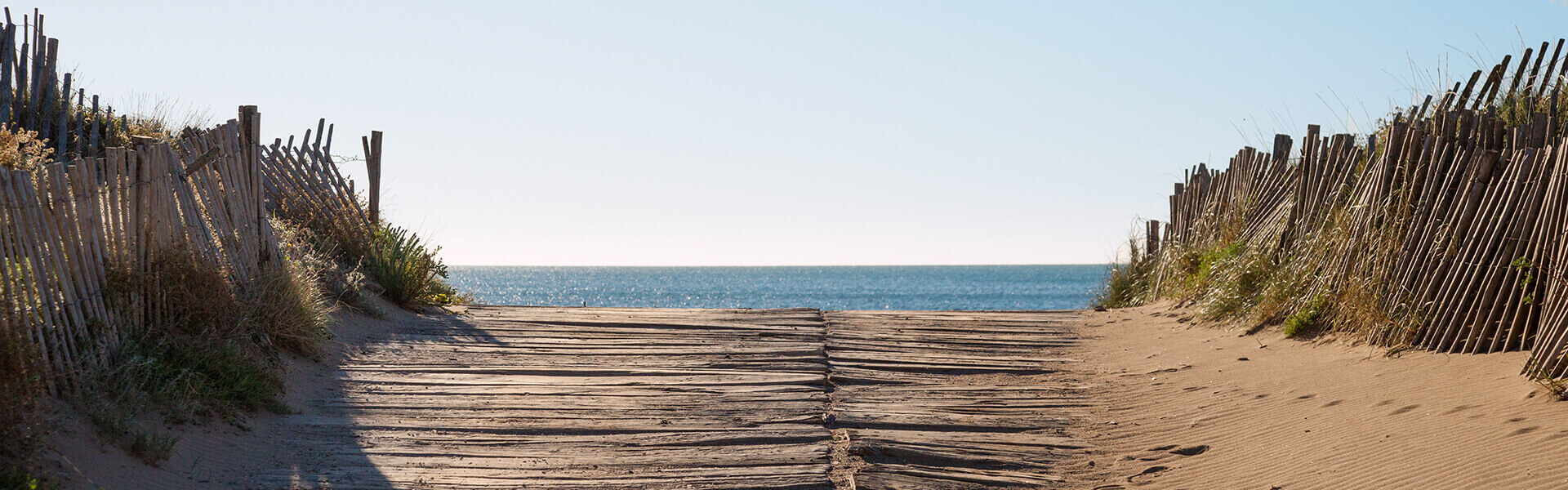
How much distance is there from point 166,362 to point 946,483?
3464 millimetres

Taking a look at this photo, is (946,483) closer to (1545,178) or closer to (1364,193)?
(1545,178)

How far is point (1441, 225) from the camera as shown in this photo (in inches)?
226

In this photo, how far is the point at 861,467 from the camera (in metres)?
4.39

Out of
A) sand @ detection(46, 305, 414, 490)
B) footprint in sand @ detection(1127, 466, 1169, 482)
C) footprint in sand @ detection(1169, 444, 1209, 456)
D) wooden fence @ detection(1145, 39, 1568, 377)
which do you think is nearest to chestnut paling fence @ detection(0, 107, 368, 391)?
sand @ detection(46, 305, 414, 490)

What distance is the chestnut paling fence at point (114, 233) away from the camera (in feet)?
12.8

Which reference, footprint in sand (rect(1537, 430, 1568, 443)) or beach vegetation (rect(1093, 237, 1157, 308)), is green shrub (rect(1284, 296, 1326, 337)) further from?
beach vegetation (rect(1093, 237, 1157, 308))

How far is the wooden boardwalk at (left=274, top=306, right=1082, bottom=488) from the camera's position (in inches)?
171

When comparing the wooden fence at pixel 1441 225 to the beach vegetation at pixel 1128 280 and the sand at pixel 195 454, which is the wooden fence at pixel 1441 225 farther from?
the sand at pixel 195 454

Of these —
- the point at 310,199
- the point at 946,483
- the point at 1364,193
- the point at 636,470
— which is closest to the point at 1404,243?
the point at 1364,193

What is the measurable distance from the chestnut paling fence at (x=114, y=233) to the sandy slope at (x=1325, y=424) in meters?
4.02

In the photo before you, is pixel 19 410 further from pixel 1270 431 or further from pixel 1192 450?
pixel 1270 431

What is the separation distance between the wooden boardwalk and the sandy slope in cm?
40

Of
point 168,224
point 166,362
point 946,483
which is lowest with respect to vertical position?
point 946,483

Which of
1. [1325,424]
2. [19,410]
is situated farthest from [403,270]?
[1325,424]
